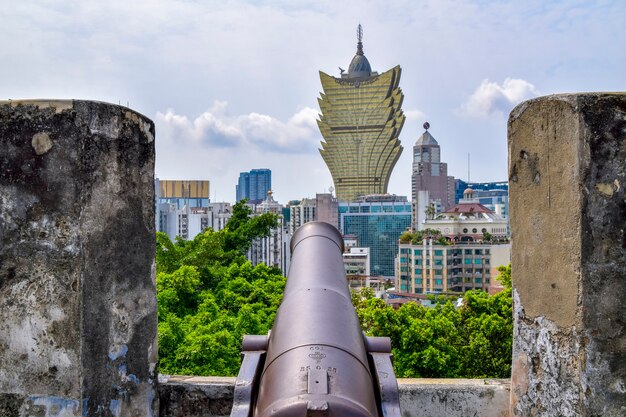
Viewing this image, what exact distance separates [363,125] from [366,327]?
9457 centimetres

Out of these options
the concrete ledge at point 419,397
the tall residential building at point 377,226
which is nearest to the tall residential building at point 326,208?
the tall residential building at point 377,226

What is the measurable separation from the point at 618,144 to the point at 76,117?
227 cm

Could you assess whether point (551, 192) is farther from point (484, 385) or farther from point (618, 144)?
point (484, 385)

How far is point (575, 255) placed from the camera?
2.68m

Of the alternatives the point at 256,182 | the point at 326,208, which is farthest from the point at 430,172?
the point at 326,208

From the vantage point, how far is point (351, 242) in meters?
86.0

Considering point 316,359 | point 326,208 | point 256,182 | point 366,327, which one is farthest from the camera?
point 256,182

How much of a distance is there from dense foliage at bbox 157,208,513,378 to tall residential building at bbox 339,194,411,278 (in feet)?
289

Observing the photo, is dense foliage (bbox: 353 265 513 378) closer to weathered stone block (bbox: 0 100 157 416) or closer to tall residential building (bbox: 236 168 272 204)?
weathered stone block (bbox: 0 100 157 416)

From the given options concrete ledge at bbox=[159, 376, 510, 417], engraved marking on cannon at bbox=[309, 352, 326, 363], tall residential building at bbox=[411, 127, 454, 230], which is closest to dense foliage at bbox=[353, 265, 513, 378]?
concrete ledge at bbox=[159, 376, 510, 417]

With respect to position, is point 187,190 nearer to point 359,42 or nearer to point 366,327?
point 359,42

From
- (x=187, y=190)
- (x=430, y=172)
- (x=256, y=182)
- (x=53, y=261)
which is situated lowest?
(x=53, y=261)

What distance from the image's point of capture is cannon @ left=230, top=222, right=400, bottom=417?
211 centimetres

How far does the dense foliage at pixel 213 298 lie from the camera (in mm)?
7457
